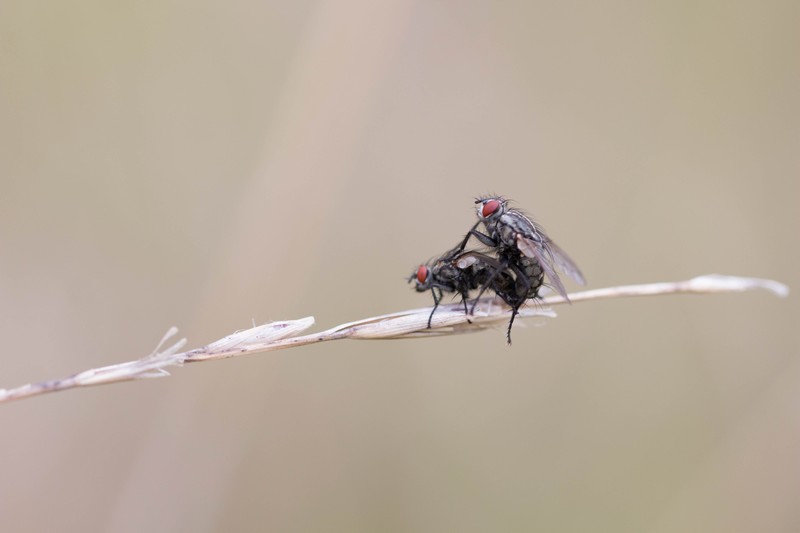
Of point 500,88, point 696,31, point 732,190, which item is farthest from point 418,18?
point 732,190

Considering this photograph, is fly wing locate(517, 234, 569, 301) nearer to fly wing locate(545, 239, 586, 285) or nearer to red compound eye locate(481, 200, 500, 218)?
fly wing locate(545, 239, 586, 285)

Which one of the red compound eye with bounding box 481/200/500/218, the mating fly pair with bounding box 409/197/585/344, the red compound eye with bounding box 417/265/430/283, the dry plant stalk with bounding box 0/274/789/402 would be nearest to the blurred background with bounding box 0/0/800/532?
the red compound eye with bounding box 417/265/430/283

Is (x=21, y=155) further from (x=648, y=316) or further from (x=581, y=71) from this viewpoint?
(x=648, y=316)

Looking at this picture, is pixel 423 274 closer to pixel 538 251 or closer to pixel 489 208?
pixel 489 208

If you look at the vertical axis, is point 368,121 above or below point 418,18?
below

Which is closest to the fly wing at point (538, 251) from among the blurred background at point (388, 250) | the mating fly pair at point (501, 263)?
the mating fly pair at point (501, 263)

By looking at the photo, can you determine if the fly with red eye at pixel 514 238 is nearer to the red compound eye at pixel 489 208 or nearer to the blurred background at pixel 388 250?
the red compound eye at pixel 489 208
